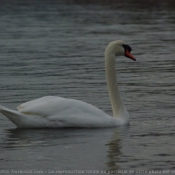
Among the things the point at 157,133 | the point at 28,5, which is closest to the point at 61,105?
the point at 157,133

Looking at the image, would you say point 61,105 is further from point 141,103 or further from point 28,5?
point 28,5

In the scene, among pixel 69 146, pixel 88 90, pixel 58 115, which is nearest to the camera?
pixel 69 146

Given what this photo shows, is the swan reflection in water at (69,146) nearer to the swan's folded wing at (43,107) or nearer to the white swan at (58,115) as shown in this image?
the white swan at (58,115)

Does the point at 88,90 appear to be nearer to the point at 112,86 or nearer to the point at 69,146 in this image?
the point at 112,86

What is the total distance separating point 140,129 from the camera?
41.0ft

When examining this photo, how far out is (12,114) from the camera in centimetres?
1227

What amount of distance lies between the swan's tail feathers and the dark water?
18 centimetres

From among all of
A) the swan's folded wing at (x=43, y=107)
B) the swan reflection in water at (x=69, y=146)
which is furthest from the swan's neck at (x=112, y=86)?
the swan's folded wing at (x=43, y=107)

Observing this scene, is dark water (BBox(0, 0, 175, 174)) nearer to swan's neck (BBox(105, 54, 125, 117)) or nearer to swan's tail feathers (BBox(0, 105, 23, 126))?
swan's tail feathers (BBox(0, 105, 23, 126))

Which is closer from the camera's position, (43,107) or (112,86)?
→ (43,107)

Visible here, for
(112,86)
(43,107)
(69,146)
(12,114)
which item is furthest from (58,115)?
(69,146)

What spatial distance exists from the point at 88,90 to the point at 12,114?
419 cm

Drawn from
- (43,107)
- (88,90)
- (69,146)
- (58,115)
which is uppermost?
(43,107)

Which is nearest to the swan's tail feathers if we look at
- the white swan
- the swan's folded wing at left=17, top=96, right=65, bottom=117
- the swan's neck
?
the white swan
